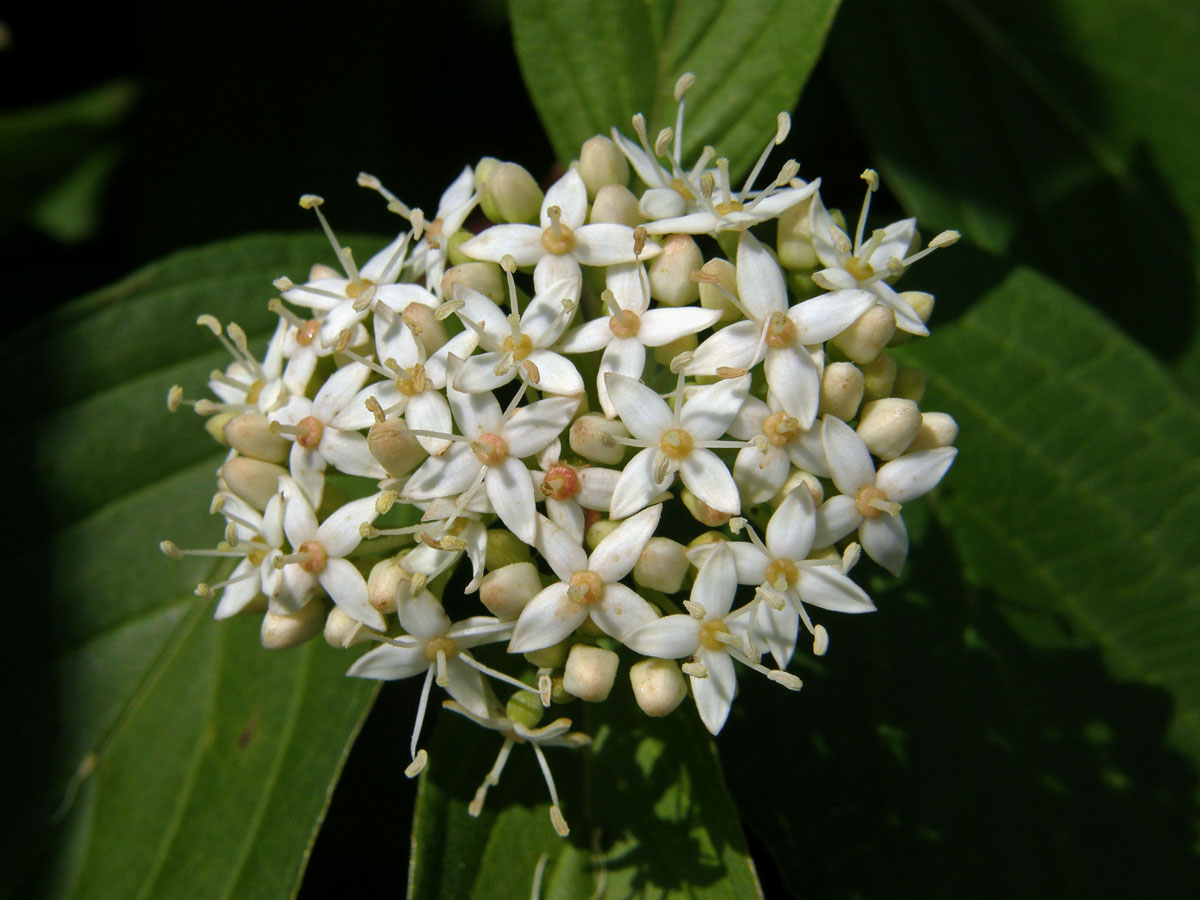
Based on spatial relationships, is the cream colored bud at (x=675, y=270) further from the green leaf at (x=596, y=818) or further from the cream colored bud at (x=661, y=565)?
the green leaf at (x=596, y=818)

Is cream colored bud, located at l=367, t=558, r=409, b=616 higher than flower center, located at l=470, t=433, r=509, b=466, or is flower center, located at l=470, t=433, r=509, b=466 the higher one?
flower center, located at l=470, t=433, r=509, b=466

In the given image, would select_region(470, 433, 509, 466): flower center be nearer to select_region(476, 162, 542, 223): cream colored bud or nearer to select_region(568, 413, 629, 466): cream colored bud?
select_region(568, 413, 629, 466): cream colored bud

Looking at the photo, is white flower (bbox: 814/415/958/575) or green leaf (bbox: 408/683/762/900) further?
green leaf (bbox: 408/683/762/900)

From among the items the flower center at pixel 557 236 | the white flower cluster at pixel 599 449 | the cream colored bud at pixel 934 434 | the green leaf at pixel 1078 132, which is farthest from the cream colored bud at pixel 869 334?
the green leaf at pixel 1078 132

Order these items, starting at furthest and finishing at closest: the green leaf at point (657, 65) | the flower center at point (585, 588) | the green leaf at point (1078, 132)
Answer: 1. the green leaf at point (1078, 132)
2. the green leaf at point (657, 65)
3. the flower center at point (585, 588)

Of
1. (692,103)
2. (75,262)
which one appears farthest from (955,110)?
(75,262)

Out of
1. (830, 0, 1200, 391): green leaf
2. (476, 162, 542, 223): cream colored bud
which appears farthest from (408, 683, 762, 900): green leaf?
(830, 0, 1200, 391): green leaf

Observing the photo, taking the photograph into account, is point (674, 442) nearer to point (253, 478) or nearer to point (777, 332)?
point (777, 332)

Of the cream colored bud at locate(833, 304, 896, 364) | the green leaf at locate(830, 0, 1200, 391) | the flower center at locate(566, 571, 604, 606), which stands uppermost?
the green leaf at locate(830, 0, 1200, 391)
